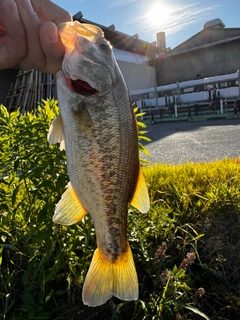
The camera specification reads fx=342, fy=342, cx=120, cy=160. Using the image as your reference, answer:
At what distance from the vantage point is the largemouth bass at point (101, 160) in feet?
5.20

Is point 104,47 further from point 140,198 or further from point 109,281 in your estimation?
point 109,281

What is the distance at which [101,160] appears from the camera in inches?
62.5

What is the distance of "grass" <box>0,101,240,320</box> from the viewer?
2.37m

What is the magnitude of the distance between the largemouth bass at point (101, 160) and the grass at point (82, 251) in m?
0.74

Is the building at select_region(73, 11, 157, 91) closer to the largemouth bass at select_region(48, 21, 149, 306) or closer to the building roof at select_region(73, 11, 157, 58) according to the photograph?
the building roof at select_region(73, 11, 157, 58)

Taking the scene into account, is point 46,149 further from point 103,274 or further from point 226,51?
point 226,51

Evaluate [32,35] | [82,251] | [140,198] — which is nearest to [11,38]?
[32,35]

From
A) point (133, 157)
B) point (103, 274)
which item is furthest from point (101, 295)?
point (133, 157)

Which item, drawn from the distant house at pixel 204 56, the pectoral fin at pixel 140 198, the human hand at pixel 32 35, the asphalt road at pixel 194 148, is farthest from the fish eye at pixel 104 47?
the distant house at pixel 204 56

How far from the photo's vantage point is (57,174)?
2.46m

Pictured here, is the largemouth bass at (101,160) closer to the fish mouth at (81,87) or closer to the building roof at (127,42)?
the fish mouth at (81,87)

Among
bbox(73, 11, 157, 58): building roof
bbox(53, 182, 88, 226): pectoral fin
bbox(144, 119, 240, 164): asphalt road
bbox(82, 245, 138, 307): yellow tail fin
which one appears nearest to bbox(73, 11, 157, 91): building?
bbox(73, 11, 157, 58): building roof

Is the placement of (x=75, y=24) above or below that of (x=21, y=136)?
above

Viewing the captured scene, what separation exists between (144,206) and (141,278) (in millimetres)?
1228
